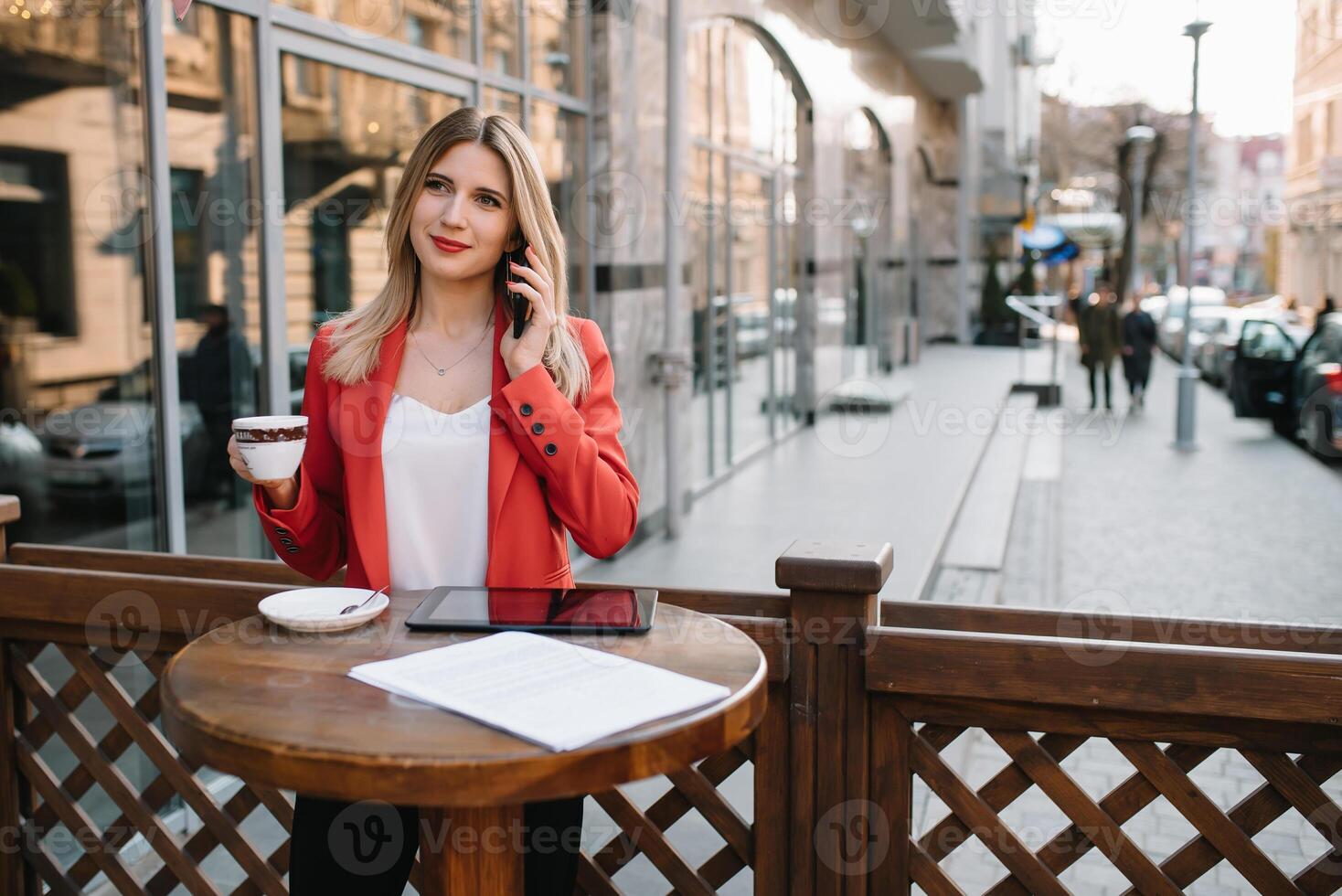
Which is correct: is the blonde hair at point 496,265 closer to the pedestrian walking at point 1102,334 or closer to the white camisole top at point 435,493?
the white camisole top at point 435,493

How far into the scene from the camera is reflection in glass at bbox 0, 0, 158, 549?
14.3ft

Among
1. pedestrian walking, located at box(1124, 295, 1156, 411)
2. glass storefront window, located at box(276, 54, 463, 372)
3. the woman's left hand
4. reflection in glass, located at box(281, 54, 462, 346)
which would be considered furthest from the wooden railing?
pedestrian walking, located at box(1124, 295, 1156, 411)

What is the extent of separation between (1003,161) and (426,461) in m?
37.0

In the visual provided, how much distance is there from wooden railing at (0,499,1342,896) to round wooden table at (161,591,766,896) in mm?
403

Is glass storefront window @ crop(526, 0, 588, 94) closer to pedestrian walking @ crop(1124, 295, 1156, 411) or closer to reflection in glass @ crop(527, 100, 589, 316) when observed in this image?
reflection in glass @ crop(527, 100, 589, 316)

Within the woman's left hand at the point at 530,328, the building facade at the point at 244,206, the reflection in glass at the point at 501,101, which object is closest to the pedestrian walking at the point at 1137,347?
the building facade at the point at 244,206

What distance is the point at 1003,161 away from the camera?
36.9 meters

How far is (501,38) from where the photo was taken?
22.9ft

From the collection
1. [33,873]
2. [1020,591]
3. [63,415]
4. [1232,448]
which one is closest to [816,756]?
[33,873]

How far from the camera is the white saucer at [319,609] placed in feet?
6.53

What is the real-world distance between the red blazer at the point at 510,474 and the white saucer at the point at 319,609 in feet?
0.88

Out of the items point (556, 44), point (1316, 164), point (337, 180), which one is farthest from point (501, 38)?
point (1316, 164)

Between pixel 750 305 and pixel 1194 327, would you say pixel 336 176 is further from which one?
pixel 1194 327

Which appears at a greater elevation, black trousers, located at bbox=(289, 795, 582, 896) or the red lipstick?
the red lipstick
